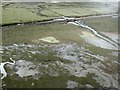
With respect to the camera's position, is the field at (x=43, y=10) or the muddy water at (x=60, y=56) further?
the field at (x=43, y=10)

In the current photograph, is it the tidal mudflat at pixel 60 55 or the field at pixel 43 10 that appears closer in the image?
the tidal mudflat at pixel 60 55

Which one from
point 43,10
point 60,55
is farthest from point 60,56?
point 43,10

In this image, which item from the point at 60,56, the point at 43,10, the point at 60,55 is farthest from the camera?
the point at 43,10

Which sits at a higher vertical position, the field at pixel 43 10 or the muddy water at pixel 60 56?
the field at pixel 43 10

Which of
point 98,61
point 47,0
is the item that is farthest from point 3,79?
point 47,0

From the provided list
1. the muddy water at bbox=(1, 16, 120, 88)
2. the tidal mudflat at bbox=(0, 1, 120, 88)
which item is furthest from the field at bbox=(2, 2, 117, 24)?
the muddy water at bbox=(1, 16, 120, 88)

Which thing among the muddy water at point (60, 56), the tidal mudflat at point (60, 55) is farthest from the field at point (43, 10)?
the muddy water at point (60, 56)

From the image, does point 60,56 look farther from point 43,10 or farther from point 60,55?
point 43,10

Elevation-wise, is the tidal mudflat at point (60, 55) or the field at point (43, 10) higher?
the field at point (43, 10)

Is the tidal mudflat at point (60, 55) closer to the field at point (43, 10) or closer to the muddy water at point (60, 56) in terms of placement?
the muddy water at point (60, 56)

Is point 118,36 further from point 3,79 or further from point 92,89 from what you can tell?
point 3,79
